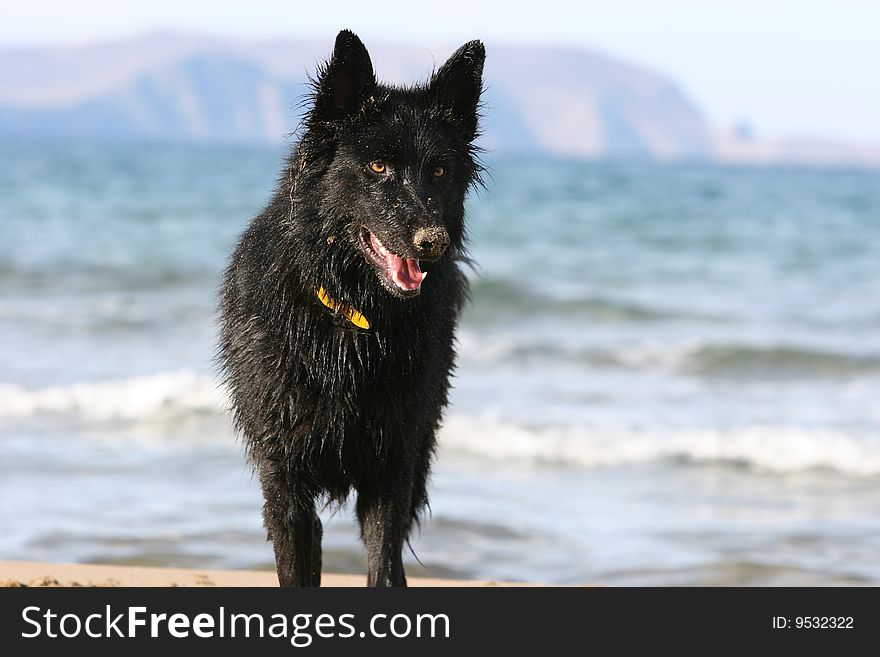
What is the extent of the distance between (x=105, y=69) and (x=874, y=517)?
168573mm

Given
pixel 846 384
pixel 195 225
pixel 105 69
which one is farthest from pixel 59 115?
pixel 846 384

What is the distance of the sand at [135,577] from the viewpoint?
5445 mm

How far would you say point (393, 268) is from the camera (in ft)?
13.0

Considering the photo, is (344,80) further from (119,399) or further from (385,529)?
(119,399)

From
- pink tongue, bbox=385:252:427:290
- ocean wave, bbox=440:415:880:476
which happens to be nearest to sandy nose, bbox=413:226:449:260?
pink tongue, bbox=385:252:427:290

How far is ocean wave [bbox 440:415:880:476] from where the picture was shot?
891 centimetres

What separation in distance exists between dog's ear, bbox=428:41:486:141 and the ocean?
1.23ft

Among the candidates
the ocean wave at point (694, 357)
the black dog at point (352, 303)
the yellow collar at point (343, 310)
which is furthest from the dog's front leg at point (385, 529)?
the ocean wave at point (694, 357)

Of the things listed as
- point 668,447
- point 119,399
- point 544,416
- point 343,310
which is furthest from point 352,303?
point 119,399

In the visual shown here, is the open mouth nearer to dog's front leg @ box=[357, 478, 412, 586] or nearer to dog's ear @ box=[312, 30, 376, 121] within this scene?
dog's ear @ box=[312, 30, 376, 121]

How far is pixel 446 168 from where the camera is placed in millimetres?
4066

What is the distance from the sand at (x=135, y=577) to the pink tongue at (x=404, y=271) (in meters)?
2.23
